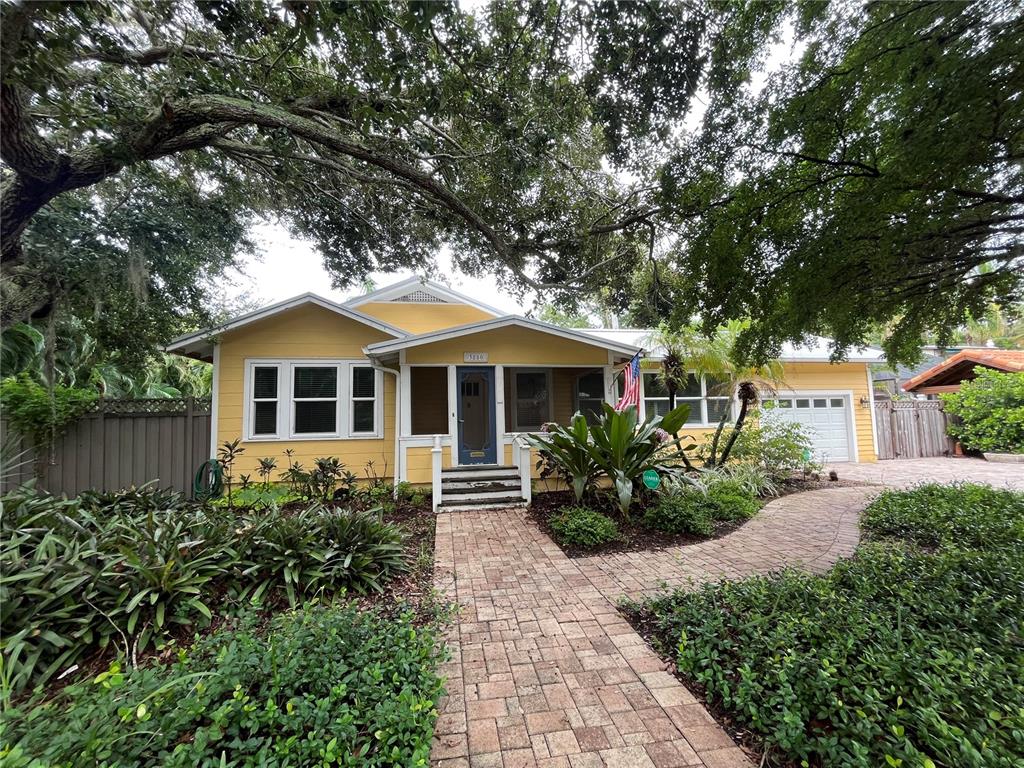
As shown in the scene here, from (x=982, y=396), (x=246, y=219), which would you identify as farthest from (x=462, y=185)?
(x=982, y=396)

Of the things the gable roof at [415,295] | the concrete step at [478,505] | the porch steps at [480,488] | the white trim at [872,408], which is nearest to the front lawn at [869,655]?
the concrete step at [478,505]

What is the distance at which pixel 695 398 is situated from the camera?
1077 centimetres

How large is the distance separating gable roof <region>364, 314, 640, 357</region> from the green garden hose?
3.32 meters

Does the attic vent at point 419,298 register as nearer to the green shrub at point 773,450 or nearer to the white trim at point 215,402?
the white trim at point 215,402

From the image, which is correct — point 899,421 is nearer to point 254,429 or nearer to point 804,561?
point 804,561

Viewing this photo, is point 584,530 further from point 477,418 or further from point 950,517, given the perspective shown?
point 477,418

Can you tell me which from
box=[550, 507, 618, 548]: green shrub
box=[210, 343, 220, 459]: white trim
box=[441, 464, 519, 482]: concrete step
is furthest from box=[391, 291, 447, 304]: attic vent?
box=[550, 507, 618, 548]: green shrub

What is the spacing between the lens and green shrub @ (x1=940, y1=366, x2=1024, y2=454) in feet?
35.6

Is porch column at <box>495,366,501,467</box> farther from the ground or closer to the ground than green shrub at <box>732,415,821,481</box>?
farther from the ground

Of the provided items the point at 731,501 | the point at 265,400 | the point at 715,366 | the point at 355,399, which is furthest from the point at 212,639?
the point at 715,366

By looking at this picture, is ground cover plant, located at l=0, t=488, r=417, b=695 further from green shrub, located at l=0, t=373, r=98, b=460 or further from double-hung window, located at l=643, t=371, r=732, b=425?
double-hung window, located at l=643, t=371, r=732, b=425

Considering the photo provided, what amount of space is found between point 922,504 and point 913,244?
406cm

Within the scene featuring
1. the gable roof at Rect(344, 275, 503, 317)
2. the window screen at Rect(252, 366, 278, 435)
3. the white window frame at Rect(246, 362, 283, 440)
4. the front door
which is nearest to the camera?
the white window frame at Rect(246, 362, 283, 440)

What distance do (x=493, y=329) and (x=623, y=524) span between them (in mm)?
4216
